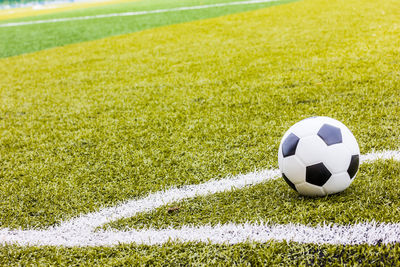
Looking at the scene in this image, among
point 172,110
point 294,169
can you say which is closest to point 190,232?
point 294,169

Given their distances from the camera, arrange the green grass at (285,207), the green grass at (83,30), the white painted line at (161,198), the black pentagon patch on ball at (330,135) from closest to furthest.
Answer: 1. the green grass at (285,207)
2. the black pentagon patch on ball at (330,135)
3. the white painted line at (161,198)
4. the green grass at (83,30)

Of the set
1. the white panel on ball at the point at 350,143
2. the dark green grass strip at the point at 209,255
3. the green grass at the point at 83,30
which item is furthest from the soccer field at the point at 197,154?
the green grass at the point at 83,30

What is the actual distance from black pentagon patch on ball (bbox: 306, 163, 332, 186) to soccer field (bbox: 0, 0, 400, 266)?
0.13 metres

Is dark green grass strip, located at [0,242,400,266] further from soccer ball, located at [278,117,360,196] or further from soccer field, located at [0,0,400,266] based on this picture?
soccer ball, located at [278,117,360,196]

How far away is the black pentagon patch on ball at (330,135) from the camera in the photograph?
6.24ft

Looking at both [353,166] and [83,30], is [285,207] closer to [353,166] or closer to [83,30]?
[353,166]

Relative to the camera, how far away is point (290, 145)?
6.45ft

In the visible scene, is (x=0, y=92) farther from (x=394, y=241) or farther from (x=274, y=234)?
(x=394, y=241)

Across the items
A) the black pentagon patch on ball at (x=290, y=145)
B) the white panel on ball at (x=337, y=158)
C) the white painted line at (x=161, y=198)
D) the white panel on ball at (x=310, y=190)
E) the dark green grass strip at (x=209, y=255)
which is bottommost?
the dark green grass strip at (x=209, y=255)

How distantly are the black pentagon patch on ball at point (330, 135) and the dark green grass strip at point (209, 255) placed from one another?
1.83 ft

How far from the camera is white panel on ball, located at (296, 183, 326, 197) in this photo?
1.91m

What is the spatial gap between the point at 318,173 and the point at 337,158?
128 millimetres

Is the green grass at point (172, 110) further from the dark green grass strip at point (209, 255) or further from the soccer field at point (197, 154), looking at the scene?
the dark green grass strip at point (209, 255)

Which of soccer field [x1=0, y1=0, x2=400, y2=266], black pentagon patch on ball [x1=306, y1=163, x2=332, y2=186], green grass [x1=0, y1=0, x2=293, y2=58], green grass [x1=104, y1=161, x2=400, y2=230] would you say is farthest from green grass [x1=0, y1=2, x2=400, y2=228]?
green grass [x1=0, y1=0, x2=293, y2=58]
